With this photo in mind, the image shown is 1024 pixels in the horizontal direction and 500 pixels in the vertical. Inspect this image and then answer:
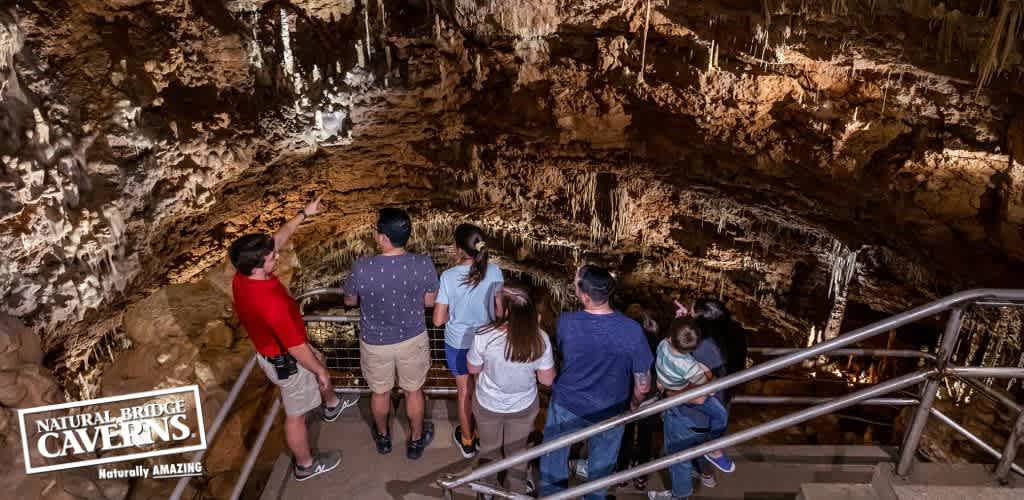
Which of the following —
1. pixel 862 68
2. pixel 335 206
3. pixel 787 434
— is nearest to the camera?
pixel 862 68

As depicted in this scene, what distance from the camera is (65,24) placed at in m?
5.72

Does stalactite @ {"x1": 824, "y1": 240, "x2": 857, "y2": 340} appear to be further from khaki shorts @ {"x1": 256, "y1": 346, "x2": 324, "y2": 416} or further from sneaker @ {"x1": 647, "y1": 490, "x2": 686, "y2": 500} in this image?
khaki shorts @ {"x1": 256, "y1": 346, "x2": 324, "y2": 416}

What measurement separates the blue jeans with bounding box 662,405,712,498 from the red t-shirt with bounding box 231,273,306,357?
200 cm

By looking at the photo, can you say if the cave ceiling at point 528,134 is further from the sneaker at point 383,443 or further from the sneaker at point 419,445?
the sneaker at point 419,445

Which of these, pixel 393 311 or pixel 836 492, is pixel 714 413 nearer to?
pixel 836 492

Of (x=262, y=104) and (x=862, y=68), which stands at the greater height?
(x=862, y=68)

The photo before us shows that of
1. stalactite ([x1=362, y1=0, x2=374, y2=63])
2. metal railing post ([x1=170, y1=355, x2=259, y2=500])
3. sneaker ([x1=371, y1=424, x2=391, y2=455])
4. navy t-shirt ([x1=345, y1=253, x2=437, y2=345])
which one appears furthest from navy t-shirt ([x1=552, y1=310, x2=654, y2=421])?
stalactite ([x1=362, y1=0, x2=374, y2=63])

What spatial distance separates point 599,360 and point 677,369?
451 millimetres

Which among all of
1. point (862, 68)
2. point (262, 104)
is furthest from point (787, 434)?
point (262, 104)

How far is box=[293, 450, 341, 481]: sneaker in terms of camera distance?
3357mm

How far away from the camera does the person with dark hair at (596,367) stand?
268 cm

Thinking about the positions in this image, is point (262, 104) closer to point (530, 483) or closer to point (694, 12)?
point (694, 12)

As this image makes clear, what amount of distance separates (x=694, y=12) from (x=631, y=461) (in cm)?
500

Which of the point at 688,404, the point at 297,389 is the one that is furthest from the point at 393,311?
the point at 688,404
